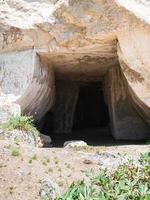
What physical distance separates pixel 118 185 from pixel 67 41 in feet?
16.9

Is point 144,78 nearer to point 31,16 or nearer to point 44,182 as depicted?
point 31,16

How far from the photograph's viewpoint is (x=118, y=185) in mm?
7371

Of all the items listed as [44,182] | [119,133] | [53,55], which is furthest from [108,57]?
[44,182]

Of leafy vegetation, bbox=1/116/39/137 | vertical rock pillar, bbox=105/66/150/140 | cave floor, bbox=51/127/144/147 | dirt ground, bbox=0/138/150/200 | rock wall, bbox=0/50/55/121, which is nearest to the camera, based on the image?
dirt ground, bbox=0/138/150/200

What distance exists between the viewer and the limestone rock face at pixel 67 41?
10.9 metres

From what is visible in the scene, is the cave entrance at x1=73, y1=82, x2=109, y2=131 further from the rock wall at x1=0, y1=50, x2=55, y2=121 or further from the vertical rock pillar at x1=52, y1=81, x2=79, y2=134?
the rock wall at x1=0, y1=50, x2=55, y2=121

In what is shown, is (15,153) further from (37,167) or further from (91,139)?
(91,139)

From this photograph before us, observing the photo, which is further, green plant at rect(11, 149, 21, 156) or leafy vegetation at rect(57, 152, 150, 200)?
green plant at rect(11, 149, 21, 156)

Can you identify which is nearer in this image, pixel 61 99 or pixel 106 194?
pixel 106 194

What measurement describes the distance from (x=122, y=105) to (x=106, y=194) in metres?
7.55

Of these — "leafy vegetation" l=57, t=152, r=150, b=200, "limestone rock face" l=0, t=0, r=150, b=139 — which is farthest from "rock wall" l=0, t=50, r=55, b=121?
"leafy vegetation" l=57, t=152, r=150, b=200

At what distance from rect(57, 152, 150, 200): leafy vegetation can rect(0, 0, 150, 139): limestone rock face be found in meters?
3.76

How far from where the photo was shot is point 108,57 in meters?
13.1

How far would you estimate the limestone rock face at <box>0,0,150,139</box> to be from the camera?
10.9 m
